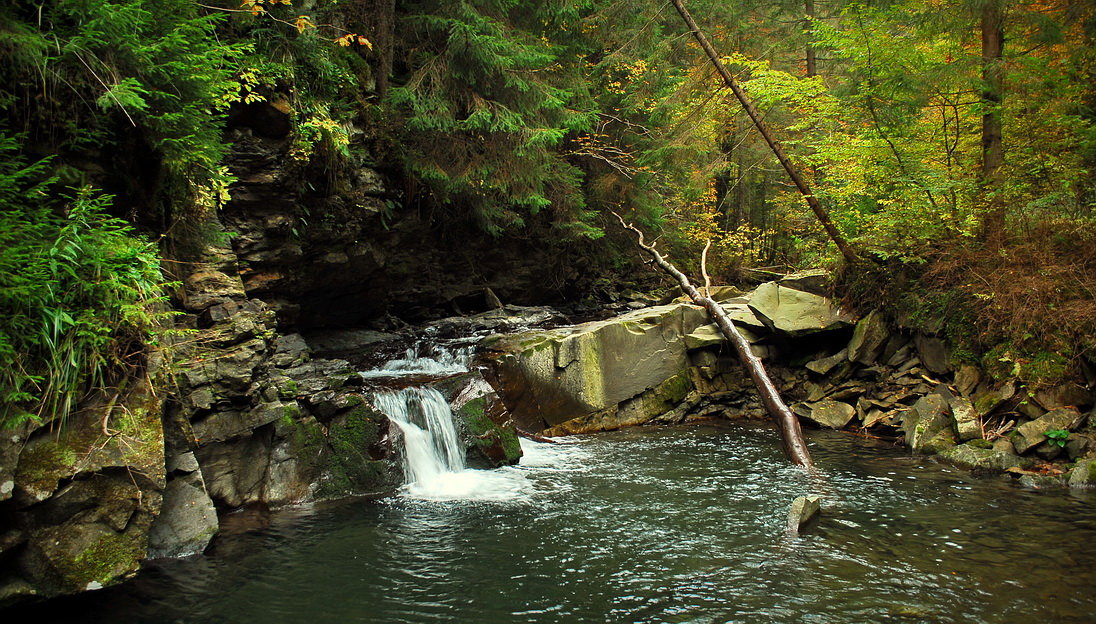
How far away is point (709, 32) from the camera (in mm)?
18844

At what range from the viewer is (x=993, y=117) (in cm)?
1003

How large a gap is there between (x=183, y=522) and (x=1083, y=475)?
9.80 metres

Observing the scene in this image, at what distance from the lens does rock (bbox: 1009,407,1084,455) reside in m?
7.64

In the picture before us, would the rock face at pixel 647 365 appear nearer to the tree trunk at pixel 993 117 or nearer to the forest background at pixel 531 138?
the forest background at pixel 531 138

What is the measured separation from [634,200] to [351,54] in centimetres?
894

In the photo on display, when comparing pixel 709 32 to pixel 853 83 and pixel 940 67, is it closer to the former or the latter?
pixel 853 83

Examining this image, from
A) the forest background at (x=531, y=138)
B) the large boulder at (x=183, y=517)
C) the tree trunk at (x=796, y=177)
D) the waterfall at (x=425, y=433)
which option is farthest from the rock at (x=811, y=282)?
the large boulder at (x=183, y=517)

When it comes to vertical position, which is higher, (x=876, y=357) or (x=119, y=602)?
(x=876, y=357)

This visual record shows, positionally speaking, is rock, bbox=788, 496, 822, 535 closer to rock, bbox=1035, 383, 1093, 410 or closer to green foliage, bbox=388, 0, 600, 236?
rock, bbox=1035, 383, 1093, 410

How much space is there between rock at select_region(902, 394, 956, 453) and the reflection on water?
0.91 metres

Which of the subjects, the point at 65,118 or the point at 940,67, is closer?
the point at 65,118

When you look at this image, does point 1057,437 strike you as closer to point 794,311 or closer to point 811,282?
point 794,311

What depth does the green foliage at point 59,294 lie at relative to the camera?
4.32m

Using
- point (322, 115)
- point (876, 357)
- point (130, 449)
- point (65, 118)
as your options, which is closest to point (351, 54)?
point (322, 115)
